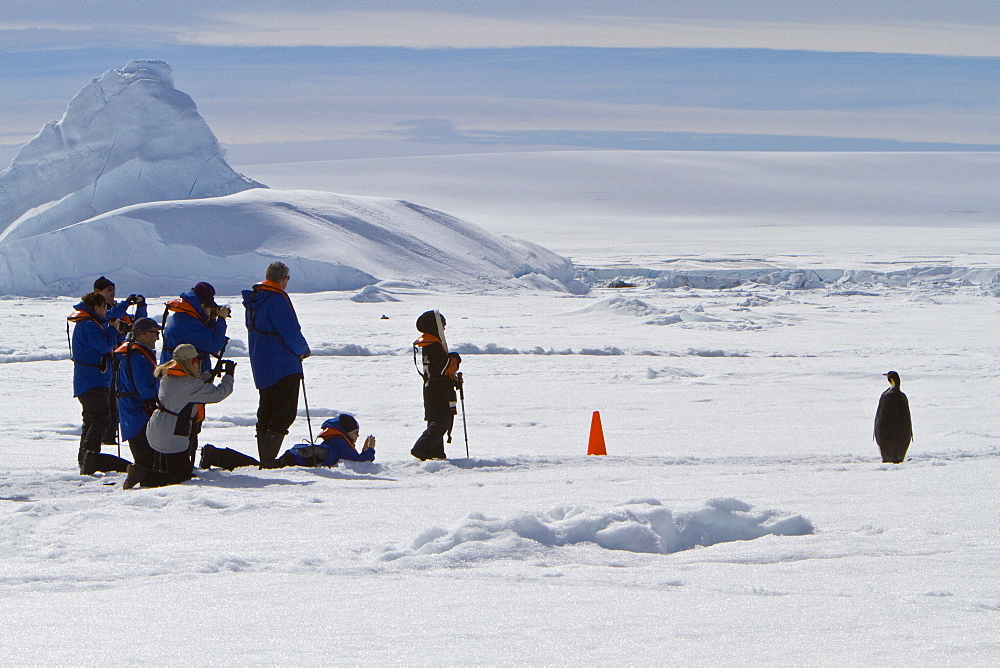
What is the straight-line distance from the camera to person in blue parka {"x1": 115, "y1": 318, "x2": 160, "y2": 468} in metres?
5.39

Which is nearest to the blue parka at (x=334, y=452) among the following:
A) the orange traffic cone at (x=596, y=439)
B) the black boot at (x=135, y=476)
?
the black boot at (x=135, y=476)

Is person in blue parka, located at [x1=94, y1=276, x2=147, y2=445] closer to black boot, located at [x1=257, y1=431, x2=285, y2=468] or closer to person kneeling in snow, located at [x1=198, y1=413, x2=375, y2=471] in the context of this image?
person kneeling in snow, located at [x1=198, y1=413, x2=375, y2=471]

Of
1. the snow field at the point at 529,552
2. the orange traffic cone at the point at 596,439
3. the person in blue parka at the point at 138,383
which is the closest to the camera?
the snow field at the point at 529,552

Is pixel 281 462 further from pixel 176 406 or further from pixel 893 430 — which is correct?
pixel 893 430

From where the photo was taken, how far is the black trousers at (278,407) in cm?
592

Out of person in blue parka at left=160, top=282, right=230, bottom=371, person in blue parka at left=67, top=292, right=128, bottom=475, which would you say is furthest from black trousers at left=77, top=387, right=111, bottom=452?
person in blue parka at left=160, top=282, right=230, bottom=371

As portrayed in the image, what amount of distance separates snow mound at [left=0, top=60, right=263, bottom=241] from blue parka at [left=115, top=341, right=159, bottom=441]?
4122 cm

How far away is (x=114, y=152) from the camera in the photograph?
44.7 meters

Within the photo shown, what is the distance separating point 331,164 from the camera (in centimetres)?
13225

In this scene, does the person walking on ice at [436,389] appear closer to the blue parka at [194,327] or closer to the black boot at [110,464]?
the blue parka at [194,327]

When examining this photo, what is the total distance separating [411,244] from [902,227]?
222 feet

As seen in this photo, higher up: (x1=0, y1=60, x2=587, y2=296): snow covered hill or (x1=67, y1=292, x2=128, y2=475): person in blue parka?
(x1=0, y1=60, x2=587, y2=296): snow covered hill

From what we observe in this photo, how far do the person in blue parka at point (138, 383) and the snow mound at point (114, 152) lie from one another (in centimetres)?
4124

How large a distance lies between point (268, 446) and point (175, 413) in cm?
85
